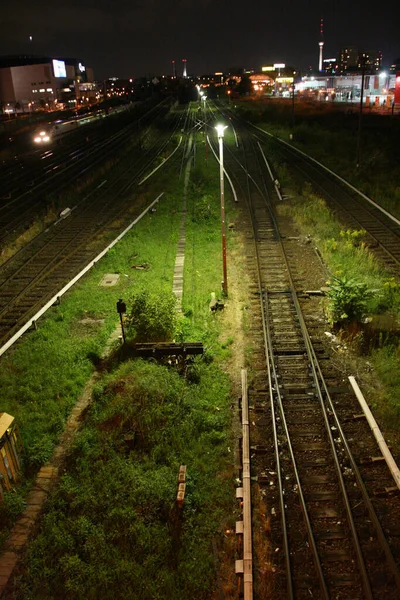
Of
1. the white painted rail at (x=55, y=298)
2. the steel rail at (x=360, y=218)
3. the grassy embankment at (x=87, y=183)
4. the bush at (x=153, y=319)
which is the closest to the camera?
the bush at (x=153, y=319)

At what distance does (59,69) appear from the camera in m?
128

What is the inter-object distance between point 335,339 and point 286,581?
278 inches

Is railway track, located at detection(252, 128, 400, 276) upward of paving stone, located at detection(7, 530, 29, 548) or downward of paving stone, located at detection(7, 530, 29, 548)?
upward

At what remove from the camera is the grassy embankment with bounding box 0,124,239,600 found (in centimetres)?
645

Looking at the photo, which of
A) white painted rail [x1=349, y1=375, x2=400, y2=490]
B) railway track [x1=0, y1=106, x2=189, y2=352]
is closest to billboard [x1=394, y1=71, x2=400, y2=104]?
railway track [x1=0, y1=106, x2=189, y2=352]

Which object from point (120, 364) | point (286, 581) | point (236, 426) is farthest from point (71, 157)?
point (286, 581)

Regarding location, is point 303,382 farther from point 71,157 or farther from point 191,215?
point 71,157

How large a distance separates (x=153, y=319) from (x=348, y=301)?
5468mm

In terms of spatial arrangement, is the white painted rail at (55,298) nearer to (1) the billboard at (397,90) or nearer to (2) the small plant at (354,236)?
(2) the small plant at (354,236)

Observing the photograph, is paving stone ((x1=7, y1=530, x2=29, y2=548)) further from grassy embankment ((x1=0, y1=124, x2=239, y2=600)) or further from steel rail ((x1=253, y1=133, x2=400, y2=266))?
steel rail ((x1=253, y1=133, x2=400, y2=266))

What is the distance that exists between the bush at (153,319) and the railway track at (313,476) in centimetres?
242

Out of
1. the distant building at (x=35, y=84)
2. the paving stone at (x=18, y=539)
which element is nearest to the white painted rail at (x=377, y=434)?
the paving stone at (x=18, y=539)

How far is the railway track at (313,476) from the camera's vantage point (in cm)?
636

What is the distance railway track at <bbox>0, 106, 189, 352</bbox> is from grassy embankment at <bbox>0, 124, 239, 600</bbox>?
1531 millimetres
